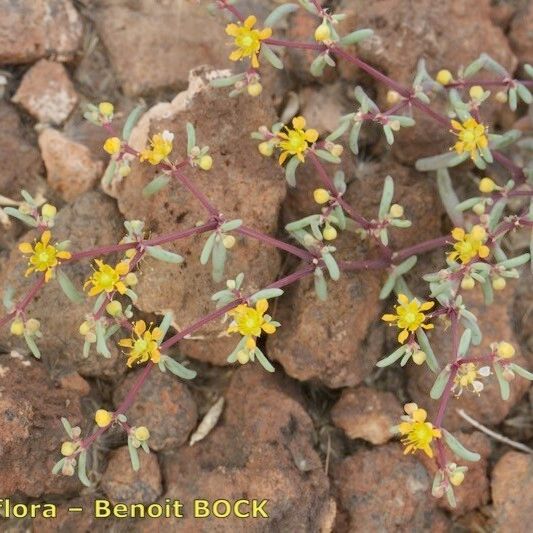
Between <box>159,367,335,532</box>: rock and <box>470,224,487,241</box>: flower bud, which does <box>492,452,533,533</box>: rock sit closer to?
<box>159,367,335,532</box>: rock

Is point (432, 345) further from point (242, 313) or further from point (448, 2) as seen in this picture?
point (448, 2)

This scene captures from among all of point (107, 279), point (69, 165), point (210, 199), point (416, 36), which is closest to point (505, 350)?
point (210, 199)

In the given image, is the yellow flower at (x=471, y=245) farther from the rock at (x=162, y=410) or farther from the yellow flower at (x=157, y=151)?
the rock at (x=162, y=410)

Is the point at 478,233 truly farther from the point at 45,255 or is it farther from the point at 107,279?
the point at 45,255

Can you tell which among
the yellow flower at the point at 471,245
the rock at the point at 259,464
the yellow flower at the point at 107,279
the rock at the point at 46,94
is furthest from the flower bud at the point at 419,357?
the rock at the point at 46,94

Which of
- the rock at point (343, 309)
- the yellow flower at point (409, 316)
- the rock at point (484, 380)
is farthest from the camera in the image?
the rock at point (484, 380)

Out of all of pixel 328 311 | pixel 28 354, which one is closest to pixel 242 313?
pixel 328 311
